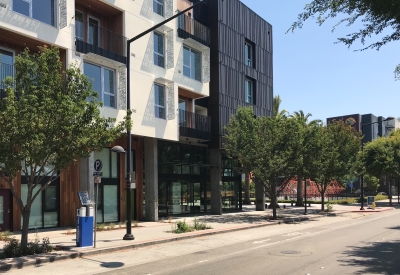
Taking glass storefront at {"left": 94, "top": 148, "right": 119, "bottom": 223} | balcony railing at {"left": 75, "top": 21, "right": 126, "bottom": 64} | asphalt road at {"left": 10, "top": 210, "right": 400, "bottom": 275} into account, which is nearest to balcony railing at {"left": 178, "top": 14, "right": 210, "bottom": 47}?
balcony railing at {"left": 75, "top": 21, "right": 126, "bottom": 64}

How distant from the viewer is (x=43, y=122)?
12500mm

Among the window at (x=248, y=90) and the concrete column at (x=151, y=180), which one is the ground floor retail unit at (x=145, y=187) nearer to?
the concrete column at (x=151, y=180)

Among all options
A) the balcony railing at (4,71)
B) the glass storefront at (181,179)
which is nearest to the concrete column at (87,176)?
the balcony railing at (4,71)

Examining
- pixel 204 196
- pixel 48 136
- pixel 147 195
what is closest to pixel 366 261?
pixel 48 136

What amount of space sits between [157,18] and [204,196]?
13.8m

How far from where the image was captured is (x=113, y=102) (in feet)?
69.9

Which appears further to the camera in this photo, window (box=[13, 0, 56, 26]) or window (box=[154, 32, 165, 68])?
window (box=[154, 32, 165, 68])

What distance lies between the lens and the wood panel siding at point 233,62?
30.0m

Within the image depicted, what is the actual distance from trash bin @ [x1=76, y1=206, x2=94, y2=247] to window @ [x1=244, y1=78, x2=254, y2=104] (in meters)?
21.2

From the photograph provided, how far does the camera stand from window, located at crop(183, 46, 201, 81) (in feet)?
89.9

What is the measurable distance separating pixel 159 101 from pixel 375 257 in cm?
1553

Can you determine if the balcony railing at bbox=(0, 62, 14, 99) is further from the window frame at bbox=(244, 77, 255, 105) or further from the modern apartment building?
the window frame at bbox=(244, 77, 255, 105)

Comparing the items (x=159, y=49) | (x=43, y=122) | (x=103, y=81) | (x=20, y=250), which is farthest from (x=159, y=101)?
(x=20, y=250)

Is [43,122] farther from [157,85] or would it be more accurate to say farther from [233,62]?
[233,62]
